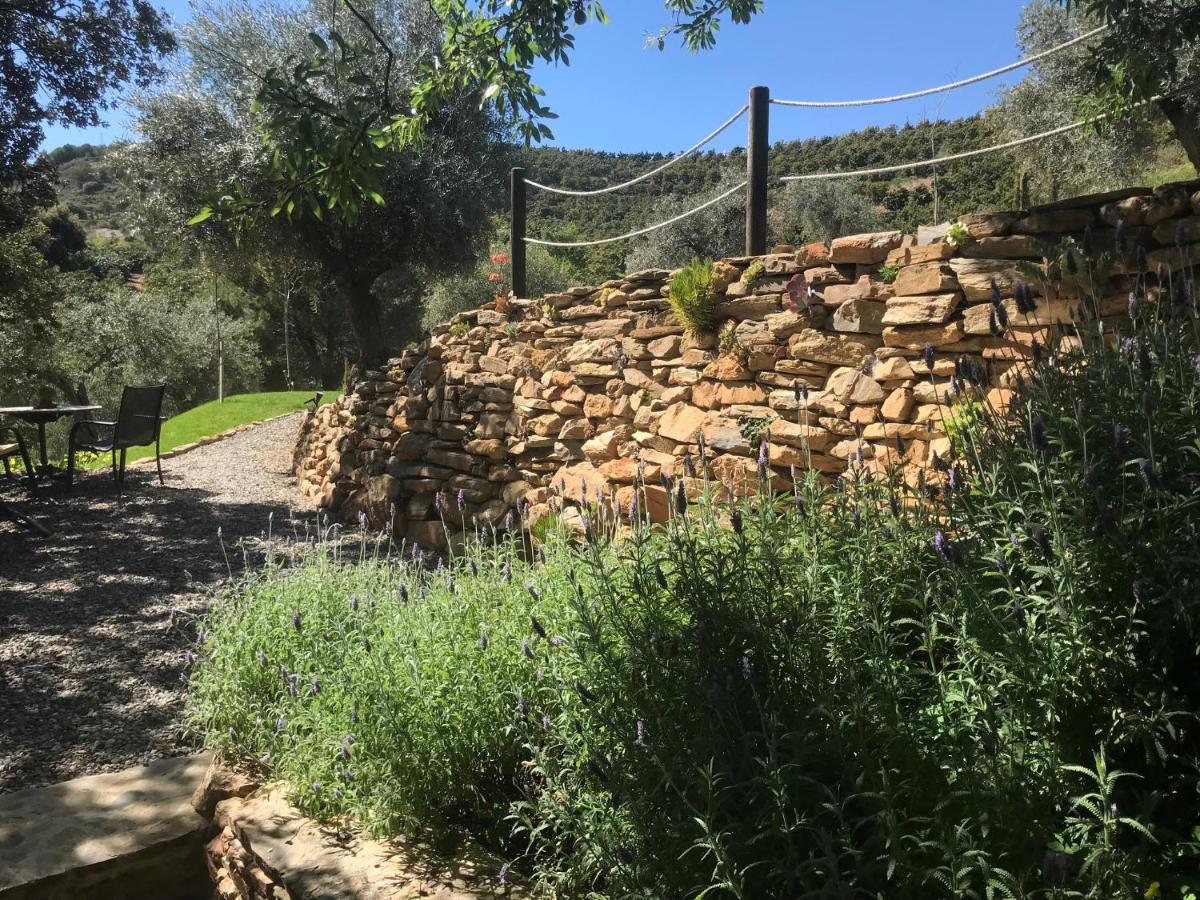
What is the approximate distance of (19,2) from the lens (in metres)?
8.17

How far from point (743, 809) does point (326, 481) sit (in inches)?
331

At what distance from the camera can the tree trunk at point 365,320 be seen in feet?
38.5

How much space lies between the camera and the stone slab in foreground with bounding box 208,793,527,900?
209 centimetres

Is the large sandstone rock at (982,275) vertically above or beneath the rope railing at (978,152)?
beneath

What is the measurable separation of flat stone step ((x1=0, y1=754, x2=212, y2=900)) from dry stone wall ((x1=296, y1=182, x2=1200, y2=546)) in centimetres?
140

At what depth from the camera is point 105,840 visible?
275 cm

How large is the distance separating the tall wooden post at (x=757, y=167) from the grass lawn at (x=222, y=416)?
11257 millimetres

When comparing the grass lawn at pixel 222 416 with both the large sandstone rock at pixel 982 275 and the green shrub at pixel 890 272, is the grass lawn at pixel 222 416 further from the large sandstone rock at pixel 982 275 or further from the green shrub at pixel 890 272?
the large sandstone rock at pixel 982 275

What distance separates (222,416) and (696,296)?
1311 centimetres

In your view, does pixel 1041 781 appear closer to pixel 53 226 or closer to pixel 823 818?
pixel 823 818

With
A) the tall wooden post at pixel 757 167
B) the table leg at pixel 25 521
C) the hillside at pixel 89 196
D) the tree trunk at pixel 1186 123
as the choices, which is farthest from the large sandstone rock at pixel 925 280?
the hillside at pixel 89 196

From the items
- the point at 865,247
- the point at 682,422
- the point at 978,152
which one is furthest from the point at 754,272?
the point at 978,152

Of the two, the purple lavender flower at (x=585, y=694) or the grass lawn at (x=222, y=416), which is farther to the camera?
the grass lawn at (x=222, y=416)

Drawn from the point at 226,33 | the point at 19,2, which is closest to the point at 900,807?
the point at 19,2
